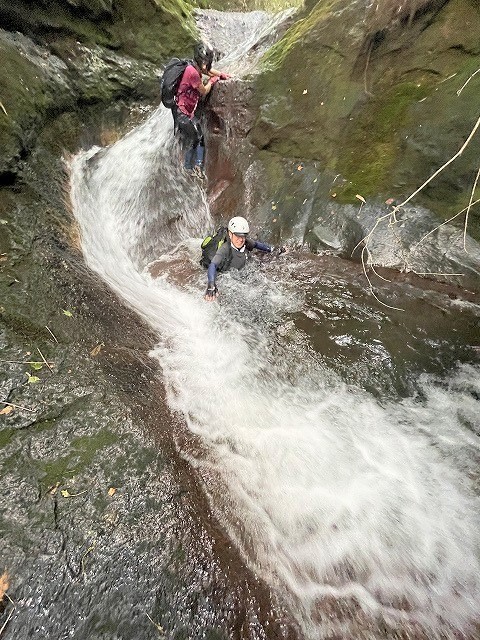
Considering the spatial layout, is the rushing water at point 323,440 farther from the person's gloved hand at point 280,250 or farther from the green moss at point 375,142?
the green moss at point 375,142

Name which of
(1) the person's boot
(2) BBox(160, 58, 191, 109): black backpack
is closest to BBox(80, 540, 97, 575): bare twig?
(1) the person's boot

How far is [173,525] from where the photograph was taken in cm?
241

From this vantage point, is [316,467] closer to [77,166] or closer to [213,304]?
[213,304]

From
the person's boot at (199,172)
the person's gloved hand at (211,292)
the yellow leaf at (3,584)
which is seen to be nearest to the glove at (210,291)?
the person's gloved hand at (211,292)

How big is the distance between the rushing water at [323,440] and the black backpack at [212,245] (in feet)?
0.99

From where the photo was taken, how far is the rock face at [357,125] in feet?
14.9

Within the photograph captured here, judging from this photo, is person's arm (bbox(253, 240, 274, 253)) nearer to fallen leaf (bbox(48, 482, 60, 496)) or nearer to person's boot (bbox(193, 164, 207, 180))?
person's boot (bbox(193, 164, 207, 180))

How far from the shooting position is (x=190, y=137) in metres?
6.45

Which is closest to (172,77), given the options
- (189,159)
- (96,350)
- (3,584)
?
(189,159)

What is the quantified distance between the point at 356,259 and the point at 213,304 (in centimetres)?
226

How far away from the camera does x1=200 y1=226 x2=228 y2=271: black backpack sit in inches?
213

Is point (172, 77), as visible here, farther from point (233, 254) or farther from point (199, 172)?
point (233, 254)

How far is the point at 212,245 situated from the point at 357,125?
2.87 m

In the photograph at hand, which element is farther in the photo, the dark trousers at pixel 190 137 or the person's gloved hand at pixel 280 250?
the dark trousers at pixel 190 137
